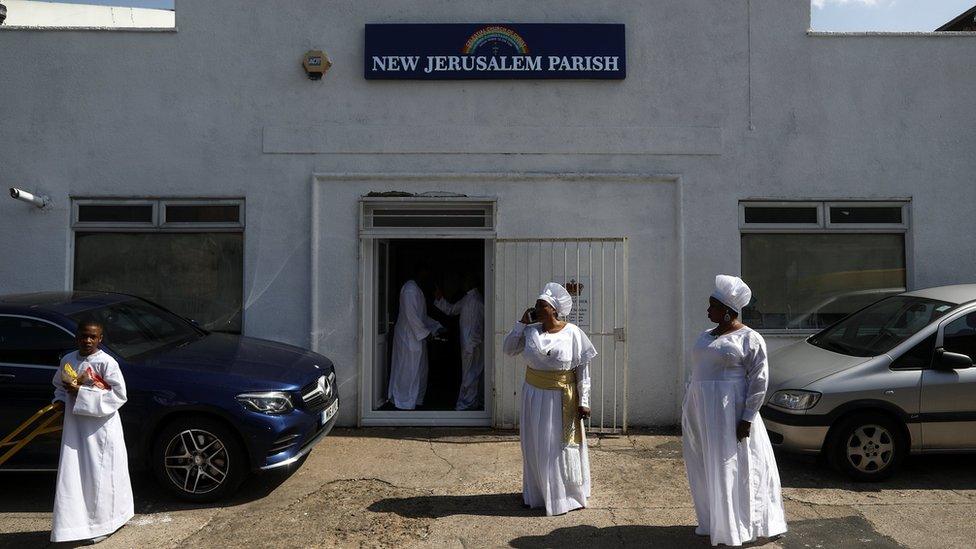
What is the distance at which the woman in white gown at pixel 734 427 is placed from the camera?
467 centimetres

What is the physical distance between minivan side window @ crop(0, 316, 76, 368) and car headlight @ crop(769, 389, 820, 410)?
19.1ft

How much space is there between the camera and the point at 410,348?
8.90 meters

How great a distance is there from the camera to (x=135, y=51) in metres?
8.12

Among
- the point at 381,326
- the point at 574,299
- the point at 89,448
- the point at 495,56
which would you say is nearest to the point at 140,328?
the point at 89,448

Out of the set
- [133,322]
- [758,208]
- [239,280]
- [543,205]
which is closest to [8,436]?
[133,322]

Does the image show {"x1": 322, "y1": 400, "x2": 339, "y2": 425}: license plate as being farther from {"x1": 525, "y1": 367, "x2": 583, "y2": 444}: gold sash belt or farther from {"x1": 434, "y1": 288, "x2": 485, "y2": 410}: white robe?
{"x1": 434, "y1": 288, "x2": 485, "y2": 410}: white robe

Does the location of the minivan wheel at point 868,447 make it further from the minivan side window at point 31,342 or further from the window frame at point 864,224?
the minivan side window at point 31,342

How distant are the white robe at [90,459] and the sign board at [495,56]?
4398mm

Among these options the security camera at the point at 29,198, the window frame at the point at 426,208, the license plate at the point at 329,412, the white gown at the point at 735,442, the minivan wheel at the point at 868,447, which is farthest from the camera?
the window frame at the point at 426,208

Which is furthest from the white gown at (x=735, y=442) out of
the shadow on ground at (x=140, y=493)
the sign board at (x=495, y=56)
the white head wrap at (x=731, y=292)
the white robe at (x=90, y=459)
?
the sign board at (x=495, y=56)

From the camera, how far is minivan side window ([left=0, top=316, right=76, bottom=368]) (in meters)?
5.87

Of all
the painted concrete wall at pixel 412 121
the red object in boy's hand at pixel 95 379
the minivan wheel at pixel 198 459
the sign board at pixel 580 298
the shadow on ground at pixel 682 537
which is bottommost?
the shadow on ground at pixel 682 537

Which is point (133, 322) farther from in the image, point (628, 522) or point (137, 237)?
point (628, 522)

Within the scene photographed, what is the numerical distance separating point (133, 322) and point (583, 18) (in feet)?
18.1
